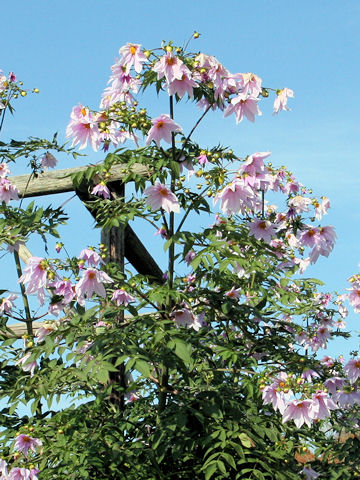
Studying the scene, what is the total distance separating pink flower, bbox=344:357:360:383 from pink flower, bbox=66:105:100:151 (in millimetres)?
1667

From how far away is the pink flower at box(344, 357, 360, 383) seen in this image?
11.4ft

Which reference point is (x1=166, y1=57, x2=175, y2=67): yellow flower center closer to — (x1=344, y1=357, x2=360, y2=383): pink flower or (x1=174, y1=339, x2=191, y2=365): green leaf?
(x1=174, y1=339, x2=191, y2=365): green leaf

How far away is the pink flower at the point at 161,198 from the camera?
2.92 meters

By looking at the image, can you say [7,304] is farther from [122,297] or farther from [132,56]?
[132,56]

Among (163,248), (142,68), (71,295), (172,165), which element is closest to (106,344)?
(71,295)

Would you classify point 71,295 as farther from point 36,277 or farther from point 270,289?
point 270,289

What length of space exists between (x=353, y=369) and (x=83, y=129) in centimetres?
178

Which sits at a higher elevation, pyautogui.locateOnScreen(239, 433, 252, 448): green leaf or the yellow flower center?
the yellow flower center

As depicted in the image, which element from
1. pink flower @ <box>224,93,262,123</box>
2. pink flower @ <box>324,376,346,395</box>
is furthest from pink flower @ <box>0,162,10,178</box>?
pink flower @ <box>324,376,346,395</box>

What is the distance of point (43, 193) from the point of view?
5.01 m

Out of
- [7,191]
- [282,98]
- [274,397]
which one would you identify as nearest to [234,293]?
[274,397]

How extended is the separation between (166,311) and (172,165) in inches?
25.9

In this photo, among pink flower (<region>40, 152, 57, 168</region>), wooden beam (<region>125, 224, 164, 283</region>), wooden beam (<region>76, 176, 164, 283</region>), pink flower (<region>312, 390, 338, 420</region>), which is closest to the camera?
pink flower (<region>312, 390, 338, 420</region>)

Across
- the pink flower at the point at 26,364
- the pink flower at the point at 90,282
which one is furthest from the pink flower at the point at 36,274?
the pink flower at the point at 26,364
